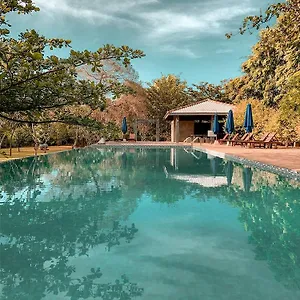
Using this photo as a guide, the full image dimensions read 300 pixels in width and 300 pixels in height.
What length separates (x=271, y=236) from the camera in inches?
199

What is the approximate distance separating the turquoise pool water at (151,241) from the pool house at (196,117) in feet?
67.2

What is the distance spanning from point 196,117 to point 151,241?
2931cm

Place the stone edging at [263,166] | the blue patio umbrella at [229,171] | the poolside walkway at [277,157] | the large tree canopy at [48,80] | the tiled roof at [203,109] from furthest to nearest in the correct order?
1. the tiled roof at [203,109]
2. the poolside walkway at [277,157]
3. the blue patio umbrella at [229,171]
4. the stone edging at [263,166]
5. the large tree canopy at [48,80]

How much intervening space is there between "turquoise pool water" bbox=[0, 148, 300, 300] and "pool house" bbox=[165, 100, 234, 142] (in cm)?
2047

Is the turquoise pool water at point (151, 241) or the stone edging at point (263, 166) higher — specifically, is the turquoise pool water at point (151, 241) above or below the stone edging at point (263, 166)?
below

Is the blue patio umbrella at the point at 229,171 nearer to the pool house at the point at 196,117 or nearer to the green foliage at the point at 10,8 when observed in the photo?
the green foliage at the point at 10,8

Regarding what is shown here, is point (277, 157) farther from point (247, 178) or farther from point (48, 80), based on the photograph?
point (48, 80)

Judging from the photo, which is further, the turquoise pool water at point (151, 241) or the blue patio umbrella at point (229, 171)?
the blue patio umbrella at point (229, 171)

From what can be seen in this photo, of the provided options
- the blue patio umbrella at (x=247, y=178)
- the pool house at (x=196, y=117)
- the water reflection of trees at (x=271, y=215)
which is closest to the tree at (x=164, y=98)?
the pool house at (x=196, y=117)

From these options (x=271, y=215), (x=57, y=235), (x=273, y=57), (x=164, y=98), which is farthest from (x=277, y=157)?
(x=164, y=98)

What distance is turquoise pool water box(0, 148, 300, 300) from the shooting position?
3.31m

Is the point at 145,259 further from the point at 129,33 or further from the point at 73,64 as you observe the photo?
the point at 129,33

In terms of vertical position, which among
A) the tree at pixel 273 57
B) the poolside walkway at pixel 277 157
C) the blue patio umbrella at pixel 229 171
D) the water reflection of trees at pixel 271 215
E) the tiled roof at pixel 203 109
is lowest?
the water reflection of trees at pixel 271 215

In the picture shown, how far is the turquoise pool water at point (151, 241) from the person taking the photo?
331cm
